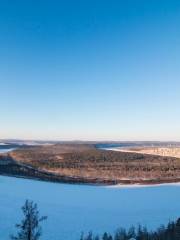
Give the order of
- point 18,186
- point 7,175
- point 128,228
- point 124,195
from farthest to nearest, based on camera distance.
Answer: point 7,175, point 18,186, point 124,195, point 128,228

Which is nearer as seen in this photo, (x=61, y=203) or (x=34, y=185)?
(x=61, y=203)

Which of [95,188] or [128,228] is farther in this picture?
[95,188]

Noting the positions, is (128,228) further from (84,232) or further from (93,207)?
(93,207)

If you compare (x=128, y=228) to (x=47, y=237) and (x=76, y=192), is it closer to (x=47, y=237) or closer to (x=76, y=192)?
(x=47, y=237)

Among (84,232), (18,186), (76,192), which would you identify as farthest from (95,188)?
(84,232)

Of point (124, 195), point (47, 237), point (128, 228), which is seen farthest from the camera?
point (124, 195)

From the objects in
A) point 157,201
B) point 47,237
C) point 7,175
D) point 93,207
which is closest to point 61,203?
point 93,207
